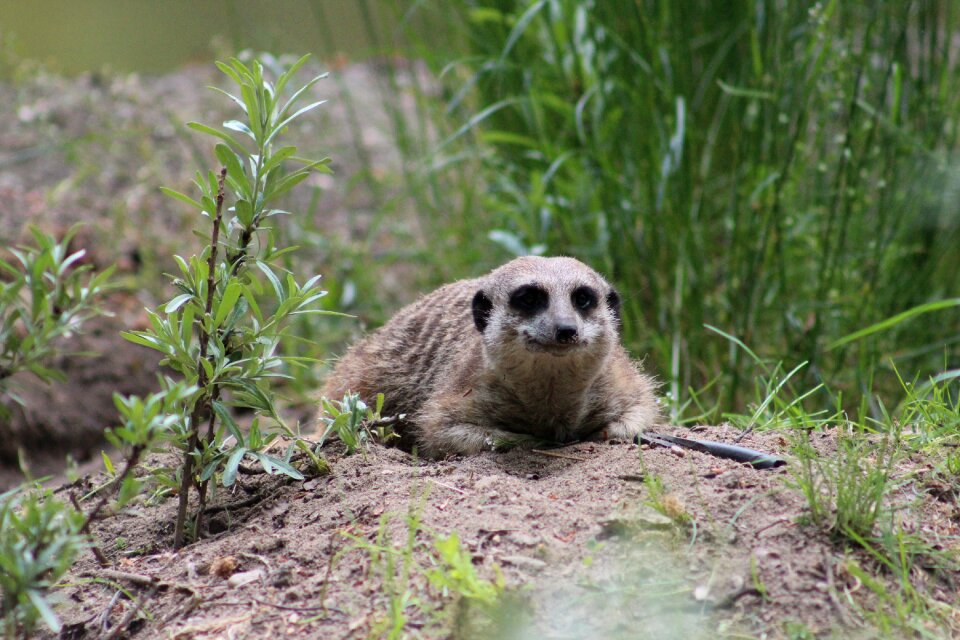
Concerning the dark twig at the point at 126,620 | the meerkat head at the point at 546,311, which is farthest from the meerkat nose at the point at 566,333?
the dark twig at the point at 126,620

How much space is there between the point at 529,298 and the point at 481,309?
23 cm

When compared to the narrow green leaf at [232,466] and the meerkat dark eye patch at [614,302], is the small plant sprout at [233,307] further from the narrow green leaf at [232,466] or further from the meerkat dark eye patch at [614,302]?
the meerkat dark eye patch at [614,302]

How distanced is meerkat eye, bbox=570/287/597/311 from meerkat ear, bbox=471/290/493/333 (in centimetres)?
29

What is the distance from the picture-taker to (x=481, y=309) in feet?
9.91

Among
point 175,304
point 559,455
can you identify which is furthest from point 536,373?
point 175,304

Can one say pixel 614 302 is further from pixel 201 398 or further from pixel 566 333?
pixel 201 398

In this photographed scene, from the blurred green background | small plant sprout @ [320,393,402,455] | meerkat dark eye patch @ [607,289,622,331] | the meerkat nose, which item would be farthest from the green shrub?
the blurred green background

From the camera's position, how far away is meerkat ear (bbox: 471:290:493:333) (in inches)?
118

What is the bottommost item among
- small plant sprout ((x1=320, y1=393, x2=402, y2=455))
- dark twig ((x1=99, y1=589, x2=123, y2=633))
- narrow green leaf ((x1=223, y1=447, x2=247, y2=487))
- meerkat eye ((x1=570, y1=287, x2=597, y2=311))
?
dark twig ((x1=99, y1=589, x2=123, y2=633))

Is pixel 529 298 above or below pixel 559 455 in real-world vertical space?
above

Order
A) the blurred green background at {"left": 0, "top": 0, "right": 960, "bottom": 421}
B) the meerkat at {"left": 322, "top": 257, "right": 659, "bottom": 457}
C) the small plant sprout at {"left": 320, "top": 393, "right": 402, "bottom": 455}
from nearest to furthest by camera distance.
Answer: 1. the small plant sprout at {"left": 320, "top": 393, "right": 402, "bottom": 455}
2. the meerkat at {"left": 322, "top": 257, "right": 659, "bottom": 457}
3. the blurred green background at {"left": 0, "top": 0, "right": 960, "bottom": 421}

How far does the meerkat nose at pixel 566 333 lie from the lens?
2.64 m

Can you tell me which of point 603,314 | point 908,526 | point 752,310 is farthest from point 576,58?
point 908,526

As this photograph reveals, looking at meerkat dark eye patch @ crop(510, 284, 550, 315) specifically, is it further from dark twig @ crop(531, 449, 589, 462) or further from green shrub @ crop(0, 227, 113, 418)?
green shrub @ crop(0, 227, 113, 418)
